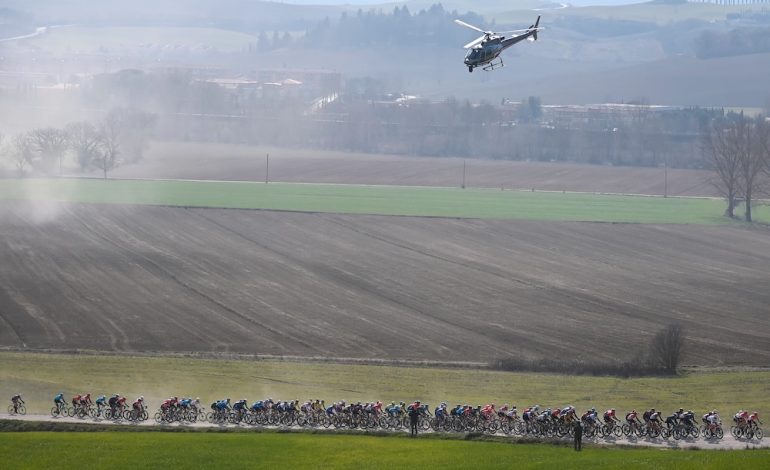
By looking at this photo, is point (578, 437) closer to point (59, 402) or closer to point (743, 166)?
point (59, 402)

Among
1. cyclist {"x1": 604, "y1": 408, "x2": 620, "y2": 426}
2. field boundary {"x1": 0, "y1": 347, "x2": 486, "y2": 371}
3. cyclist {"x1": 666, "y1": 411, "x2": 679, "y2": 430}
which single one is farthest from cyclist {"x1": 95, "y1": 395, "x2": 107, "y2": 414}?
cyclist {"x1": 666, "y1": 411, "x2": 679, "y2": 430}

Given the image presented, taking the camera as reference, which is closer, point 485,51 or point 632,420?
point 632,420

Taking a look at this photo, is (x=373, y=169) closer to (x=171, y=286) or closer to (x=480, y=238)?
(x=480, y=238)

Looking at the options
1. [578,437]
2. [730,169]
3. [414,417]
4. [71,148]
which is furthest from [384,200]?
[578,437]

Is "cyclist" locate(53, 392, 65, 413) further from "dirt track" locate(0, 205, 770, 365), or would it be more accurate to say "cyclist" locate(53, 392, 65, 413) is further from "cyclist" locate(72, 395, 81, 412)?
"dirt track" locate(0, 205, 770, 365)

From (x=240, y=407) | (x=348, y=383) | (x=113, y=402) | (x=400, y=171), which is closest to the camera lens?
(x=240, y=407)

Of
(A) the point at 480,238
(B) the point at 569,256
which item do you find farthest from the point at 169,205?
(B) the point at 569,256
